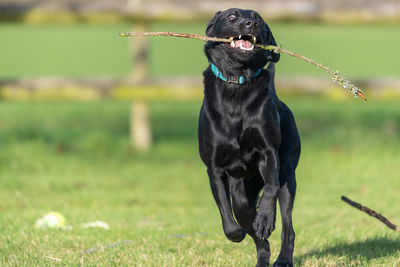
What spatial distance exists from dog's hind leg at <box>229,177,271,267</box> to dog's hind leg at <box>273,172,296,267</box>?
0.61 ft

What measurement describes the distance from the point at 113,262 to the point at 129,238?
0.90 meters

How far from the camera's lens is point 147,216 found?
6.31m

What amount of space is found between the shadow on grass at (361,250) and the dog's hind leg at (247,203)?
285mm

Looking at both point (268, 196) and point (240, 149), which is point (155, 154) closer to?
point (240, 149)

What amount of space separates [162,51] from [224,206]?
841 inches

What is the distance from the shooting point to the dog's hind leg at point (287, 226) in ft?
12.7

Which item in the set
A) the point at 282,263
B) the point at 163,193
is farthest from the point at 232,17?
the point at 163,193

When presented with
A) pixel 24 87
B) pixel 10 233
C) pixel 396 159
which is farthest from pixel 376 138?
pixel 10 233

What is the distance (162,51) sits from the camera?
24844 mm

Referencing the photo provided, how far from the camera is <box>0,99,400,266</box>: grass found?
4.60m

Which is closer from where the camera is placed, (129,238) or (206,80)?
(206,80)

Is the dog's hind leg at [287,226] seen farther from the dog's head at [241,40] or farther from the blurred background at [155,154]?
the dog's head at [241,40]

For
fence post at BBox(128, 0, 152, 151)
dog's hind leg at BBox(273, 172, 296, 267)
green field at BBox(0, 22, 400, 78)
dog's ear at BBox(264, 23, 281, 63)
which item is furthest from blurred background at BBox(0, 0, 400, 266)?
green field at BBox(0, 22, 400, 78)

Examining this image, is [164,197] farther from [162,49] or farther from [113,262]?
[162,49]
